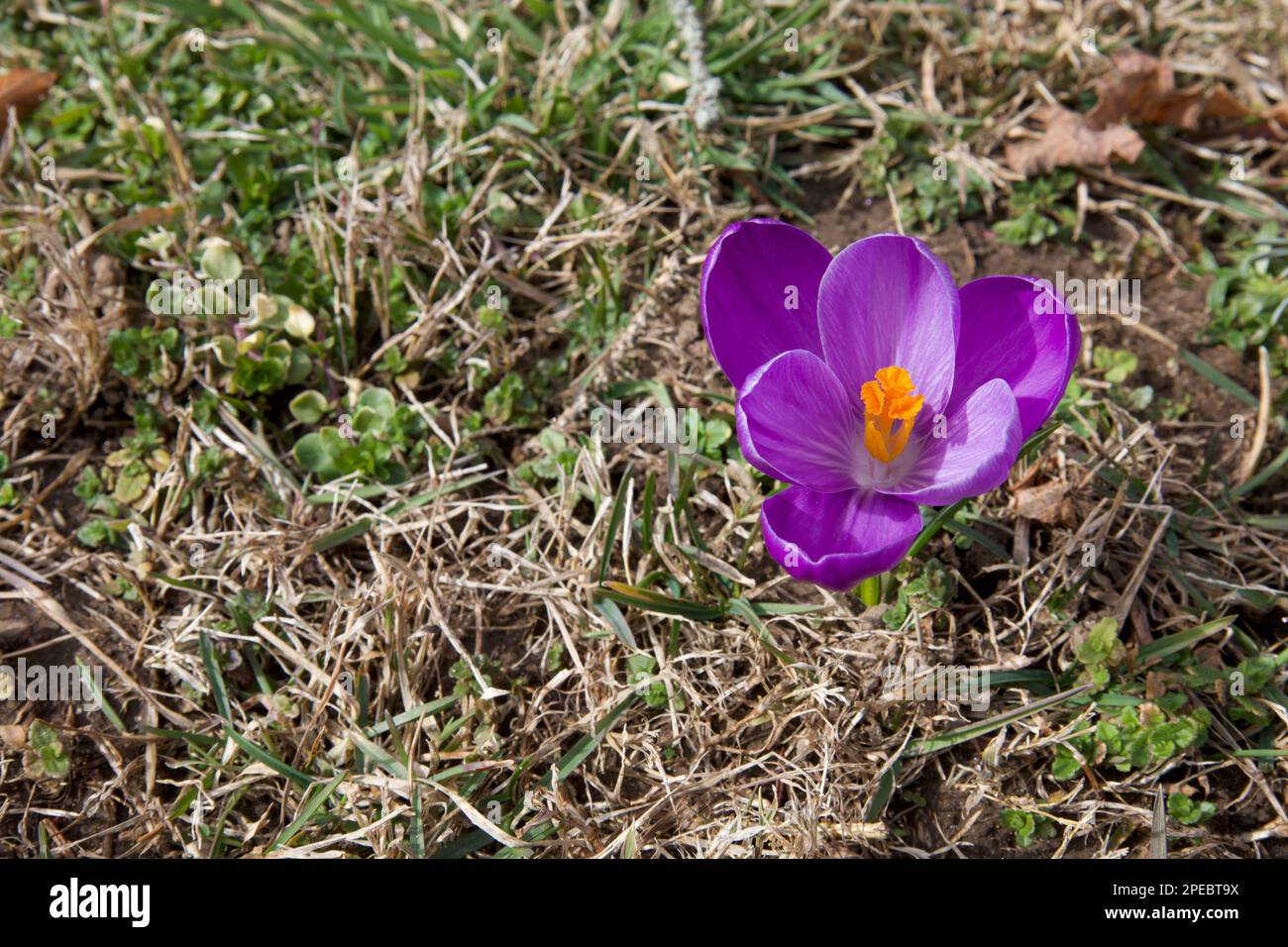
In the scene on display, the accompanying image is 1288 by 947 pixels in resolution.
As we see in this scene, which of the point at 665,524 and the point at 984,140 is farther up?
the point at 984,140

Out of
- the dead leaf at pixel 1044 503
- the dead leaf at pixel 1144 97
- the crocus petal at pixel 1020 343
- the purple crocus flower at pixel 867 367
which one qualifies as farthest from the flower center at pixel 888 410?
the dead leaf at pixel 1144 97

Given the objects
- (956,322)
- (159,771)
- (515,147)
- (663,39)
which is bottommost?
(159,771)

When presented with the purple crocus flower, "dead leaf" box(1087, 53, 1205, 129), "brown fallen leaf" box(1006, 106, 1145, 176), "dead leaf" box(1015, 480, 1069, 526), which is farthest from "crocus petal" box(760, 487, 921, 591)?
"dead leaf" box(1087, 53, 1205, 129)

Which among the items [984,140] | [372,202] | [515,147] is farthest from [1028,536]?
[372,202]

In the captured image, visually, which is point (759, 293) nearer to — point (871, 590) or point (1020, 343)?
point (1020, 343)

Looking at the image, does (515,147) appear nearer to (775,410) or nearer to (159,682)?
(775,410)

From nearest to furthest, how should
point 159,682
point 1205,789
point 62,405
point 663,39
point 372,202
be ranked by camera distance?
point 1205,789 < point 159,682 < point 62,405 < point 372,202 < point 663,39

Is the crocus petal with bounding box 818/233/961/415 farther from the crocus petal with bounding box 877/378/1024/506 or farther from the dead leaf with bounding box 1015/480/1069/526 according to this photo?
the dead leaf with bounding box 1015/480/1069/526

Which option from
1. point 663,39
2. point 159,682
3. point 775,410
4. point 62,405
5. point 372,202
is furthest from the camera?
point 663,39
